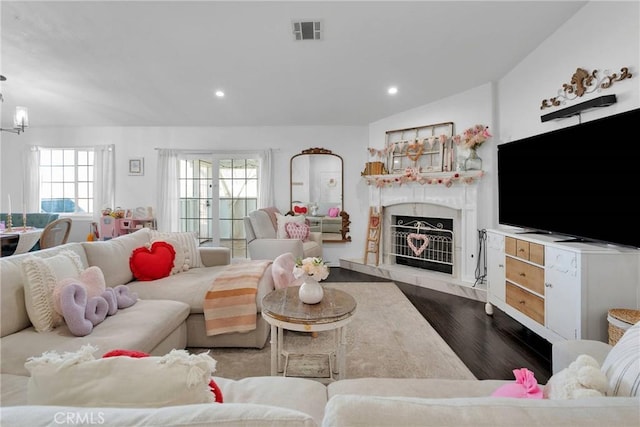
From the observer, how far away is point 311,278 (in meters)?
2.11

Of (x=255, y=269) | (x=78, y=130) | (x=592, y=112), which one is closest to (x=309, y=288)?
(x=255, y=269)

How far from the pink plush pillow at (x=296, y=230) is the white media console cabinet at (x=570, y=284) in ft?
9.42

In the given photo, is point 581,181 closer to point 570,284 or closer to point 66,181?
point 570,284

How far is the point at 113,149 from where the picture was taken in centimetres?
557

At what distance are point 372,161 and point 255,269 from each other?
3.20 meters

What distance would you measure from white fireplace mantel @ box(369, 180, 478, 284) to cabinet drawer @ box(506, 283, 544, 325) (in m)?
1.13

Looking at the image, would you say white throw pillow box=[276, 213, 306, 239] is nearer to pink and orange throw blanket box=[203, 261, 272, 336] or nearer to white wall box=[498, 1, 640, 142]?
pink and orange throw blanket box=[203, 261, 272, 336]

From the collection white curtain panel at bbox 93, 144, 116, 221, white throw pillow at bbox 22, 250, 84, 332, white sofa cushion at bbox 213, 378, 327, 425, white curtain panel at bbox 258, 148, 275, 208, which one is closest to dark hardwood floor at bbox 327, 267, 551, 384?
white sofa cushion at bbox 213, 378, 327, 425

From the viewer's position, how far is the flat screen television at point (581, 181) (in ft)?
6.23

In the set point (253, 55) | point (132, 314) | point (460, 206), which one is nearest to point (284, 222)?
point (253, 55)

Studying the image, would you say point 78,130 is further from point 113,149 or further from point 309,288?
point 309,288

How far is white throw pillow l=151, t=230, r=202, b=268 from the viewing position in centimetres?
301

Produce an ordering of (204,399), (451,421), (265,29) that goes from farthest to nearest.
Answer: (265,29) → (204,399) → (451,421)

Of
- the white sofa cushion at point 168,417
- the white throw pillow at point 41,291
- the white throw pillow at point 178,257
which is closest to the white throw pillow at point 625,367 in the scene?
the white sofa cushion at point 168,417
